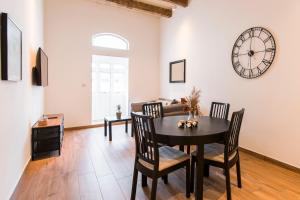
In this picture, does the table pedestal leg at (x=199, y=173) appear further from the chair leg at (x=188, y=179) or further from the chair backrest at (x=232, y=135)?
the chair backrest at (x=232, y=135)

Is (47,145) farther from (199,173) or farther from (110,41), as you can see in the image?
(110,41)

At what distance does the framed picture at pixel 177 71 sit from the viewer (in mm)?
5312

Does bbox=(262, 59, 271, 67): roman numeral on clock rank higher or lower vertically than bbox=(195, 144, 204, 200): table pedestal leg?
higher

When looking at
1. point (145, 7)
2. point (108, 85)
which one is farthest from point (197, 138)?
point (108, 85)

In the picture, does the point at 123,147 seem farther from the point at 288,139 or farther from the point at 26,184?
the point at 288,139

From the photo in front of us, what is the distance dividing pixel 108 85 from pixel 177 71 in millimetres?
→ 2449

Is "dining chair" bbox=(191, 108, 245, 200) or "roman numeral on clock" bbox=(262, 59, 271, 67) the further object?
"roman numeral on clock" bbox=(262, 59, 271, 67)

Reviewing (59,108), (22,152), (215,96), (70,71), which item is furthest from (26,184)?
(215,96)

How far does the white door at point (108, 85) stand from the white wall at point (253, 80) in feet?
7.47

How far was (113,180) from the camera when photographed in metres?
2.42

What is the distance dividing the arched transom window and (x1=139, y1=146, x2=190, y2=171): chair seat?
4.33 metres

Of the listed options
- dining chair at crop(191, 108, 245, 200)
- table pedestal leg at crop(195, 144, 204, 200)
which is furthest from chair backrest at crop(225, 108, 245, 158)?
table pedestal leg at crop(195, 144, 204, 200)

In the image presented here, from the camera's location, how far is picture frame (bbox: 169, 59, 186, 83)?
528 cm

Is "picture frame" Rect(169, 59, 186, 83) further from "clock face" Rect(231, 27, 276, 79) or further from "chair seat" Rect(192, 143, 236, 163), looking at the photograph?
"chair seat" Rect(192, 143, 236, 163)
